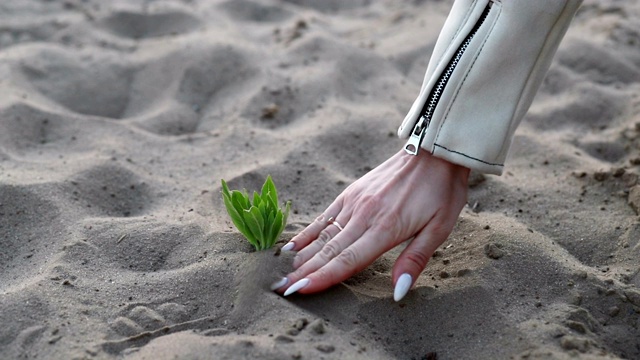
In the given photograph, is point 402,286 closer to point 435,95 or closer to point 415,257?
point 415,257

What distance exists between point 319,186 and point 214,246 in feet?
1.95

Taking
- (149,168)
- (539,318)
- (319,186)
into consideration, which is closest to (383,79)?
(319,186)

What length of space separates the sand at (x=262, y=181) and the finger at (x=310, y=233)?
2.6 inches

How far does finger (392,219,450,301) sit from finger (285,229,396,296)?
0.06 metres

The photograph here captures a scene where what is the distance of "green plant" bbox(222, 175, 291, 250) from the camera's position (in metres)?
1.86

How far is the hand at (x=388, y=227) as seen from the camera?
1.82 m

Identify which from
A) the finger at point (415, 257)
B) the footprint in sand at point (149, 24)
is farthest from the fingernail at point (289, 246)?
the footprint in sand at point (149, 24)

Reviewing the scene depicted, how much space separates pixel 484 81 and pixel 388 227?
452 millimetres

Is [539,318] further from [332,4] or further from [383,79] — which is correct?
[332,4]

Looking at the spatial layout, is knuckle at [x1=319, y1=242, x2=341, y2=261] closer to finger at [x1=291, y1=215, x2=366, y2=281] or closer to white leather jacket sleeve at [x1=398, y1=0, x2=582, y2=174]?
finger at [x1=291, y1=215, x2=366, y2=281]

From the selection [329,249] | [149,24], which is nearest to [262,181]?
[329,249]

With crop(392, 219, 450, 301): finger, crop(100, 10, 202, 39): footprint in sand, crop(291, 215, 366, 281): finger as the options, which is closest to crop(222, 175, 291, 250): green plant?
crop(291, 215, 366, 281): finger

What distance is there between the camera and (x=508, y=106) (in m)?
1.84

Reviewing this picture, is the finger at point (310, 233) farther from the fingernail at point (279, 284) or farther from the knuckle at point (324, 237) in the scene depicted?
the fingernail at point (279, 284)
